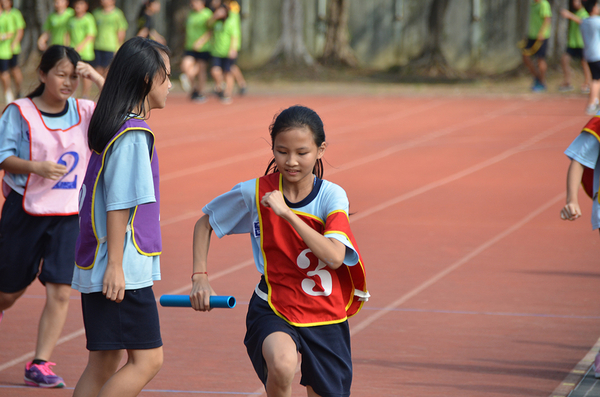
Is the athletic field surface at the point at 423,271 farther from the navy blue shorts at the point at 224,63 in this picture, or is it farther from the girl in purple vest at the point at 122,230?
the navy blue shorts at the point at 224,63

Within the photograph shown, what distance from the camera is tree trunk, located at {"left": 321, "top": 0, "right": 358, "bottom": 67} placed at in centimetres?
2458

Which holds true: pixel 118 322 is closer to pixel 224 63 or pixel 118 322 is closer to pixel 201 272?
pixel 201 272

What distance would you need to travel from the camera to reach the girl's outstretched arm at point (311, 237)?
285cm

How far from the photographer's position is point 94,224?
309 centimetres

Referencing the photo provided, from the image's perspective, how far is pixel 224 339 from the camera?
195 inches

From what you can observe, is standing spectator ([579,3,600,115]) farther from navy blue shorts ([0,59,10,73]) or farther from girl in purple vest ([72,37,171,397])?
girl in purple vest ([72,37,171,397])

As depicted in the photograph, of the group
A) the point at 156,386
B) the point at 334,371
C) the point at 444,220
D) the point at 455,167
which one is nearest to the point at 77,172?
the point at 156,386

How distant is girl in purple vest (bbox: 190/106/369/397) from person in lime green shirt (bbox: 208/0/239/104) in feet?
46.4

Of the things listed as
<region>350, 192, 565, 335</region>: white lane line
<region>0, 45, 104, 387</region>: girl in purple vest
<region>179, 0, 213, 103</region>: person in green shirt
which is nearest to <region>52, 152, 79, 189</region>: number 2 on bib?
<region>0, 45, 104, 387</region>: girl in purple vest

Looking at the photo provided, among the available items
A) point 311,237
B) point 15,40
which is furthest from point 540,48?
point 311,237

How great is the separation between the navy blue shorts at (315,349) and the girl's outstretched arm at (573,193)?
170cm

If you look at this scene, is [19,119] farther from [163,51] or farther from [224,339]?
[224,339]

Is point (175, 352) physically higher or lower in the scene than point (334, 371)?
lower

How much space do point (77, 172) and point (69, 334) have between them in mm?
1232
